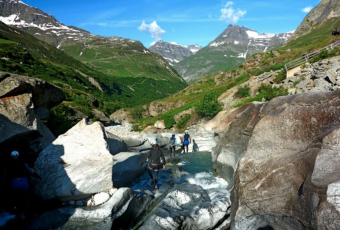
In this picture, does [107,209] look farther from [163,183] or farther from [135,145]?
[135,145]

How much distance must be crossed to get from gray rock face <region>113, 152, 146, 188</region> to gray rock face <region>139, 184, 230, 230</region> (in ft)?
14.8

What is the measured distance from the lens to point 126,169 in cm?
1648

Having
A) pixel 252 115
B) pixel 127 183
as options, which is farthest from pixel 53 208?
pixel 252 115

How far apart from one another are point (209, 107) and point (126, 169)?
28.1 metres

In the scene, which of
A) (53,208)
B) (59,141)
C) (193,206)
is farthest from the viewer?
Answer: (59,141)

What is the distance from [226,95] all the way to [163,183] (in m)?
32.6

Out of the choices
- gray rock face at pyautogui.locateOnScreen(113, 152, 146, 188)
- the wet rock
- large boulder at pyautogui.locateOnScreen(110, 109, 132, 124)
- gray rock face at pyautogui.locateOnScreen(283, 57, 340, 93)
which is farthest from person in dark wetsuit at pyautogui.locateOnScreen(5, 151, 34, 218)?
large boulder at pyautogui.locateOnScreen(110, 109, 132, 124)

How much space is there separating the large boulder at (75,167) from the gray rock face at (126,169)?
300 centimetres

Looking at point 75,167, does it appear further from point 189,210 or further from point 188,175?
point 188,175

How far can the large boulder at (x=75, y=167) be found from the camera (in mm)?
11391

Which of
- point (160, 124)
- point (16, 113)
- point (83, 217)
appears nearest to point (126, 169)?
point (83, 217)

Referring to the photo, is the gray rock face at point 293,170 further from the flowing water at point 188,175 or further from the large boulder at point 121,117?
the large boulder at point 121,117

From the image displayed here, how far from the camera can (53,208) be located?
36.0 feet

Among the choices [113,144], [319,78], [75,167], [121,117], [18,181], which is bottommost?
[121,117]
